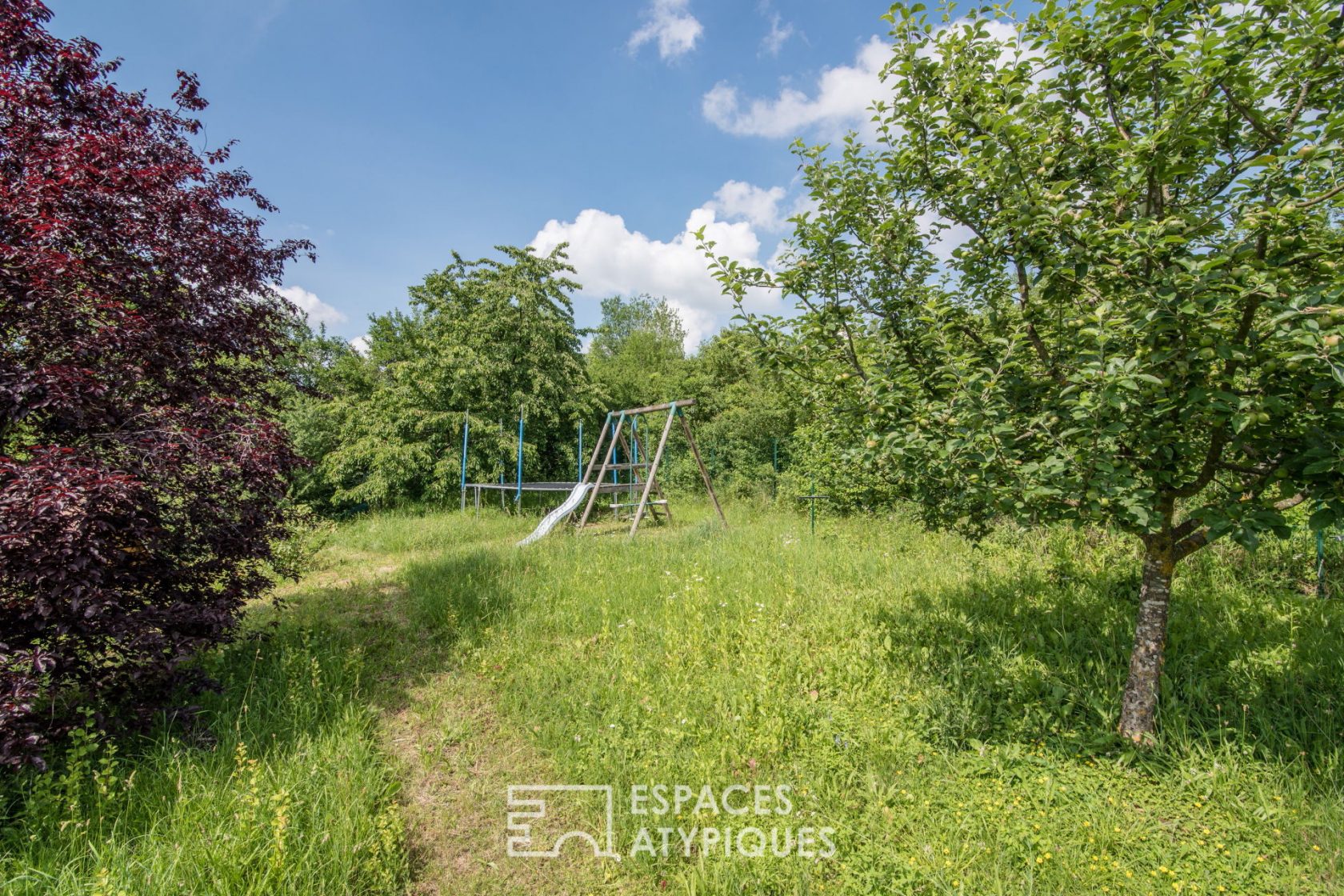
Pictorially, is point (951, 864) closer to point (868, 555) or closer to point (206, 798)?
point (206, 798)

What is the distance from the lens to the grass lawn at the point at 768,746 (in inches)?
88.5

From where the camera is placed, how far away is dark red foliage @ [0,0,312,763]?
238cm

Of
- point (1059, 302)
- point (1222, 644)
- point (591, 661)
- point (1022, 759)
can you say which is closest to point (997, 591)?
point (1222, 644)

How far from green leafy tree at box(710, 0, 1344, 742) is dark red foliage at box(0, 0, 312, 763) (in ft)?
10.7

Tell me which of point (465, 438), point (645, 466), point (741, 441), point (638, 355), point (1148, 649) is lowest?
point (1148, 649)

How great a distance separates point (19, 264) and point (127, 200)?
76cm

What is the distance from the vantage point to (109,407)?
9.63 feet

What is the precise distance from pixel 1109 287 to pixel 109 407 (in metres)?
5.08

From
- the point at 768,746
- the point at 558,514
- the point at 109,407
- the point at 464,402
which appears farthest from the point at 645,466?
the point at 109,407

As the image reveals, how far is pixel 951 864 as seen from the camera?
7.27 feet

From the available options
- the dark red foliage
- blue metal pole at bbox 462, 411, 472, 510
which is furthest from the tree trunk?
blue metal pole at bbox 462, 411, 472, 510

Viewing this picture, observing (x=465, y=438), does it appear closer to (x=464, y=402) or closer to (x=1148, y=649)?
(x=464, y=402)

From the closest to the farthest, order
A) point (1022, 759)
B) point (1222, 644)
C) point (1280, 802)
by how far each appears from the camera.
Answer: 1. point (1280, 802)
2. point (1022, 759)
3. point (1222, 644)

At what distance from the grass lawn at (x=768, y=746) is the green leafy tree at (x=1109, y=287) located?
56 cm
